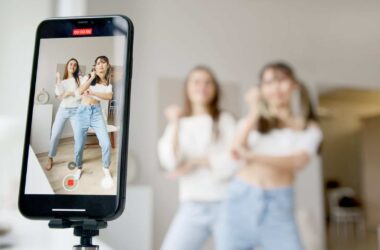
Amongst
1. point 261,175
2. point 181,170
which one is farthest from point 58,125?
point 261,175

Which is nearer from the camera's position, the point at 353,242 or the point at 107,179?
the point at 107,179

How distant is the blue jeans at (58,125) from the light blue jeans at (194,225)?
1274mm

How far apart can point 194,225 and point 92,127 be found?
1.32 meters

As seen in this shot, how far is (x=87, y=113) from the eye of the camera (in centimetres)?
35

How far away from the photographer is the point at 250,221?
1.59 m

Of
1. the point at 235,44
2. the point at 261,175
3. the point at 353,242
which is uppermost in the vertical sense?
the point at 235,44

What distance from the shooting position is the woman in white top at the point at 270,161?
1592 mm

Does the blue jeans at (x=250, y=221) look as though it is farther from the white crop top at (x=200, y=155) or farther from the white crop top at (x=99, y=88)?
the white crop top at (x=99, y=88)

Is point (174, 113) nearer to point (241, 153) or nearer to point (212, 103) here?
point (212, 103)

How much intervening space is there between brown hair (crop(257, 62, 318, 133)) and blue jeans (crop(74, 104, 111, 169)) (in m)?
1.35

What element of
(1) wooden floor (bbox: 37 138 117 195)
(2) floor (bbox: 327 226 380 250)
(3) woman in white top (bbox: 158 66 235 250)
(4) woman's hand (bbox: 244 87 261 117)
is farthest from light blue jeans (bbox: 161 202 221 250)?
(1) wooden floor (bbox: 37 138 117 195)

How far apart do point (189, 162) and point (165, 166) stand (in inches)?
4.1

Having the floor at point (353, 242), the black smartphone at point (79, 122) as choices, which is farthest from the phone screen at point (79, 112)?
the floor at point (353, 242)

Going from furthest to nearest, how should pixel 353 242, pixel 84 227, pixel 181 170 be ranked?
pixel 353 242
pixel 181 170
pixel 84 227
